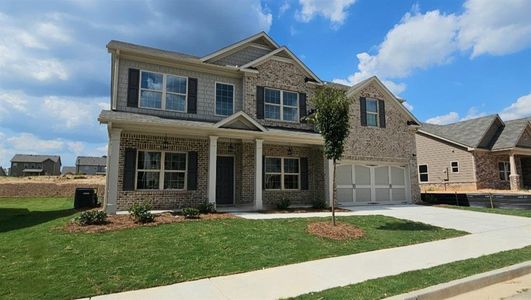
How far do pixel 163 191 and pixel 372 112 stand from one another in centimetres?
1246

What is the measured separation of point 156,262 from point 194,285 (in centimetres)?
132

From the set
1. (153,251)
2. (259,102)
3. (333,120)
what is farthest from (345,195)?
(153,251)

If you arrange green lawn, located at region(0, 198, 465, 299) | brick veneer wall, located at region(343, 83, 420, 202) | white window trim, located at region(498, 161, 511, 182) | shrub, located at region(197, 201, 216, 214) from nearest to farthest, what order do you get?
green lawn, located at region(0, 198, 465, 299)
shrub, located at region(197, 201, 216, 214)
brick veneer wall, located at region(343, 83, 420, 202)
white window trim, located at region(498, 161, 511, 182)

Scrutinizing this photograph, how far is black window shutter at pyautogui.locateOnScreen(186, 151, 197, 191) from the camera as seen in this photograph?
1428 cm

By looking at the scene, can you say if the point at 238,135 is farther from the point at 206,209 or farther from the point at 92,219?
the point at 92,219

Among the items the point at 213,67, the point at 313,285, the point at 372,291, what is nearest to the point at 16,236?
the point at 313,285

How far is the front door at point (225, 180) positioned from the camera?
15.3m

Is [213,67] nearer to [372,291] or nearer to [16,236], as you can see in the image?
[16,236]

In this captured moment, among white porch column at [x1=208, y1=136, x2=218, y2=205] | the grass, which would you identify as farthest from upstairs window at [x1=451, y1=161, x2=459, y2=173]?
white porch column at [x1=208, y1=136, x2=218, y2=205]

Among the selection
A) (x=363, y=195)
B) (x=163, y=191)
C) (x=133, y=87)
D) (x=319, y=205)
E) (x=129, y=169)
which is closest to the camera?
(x=129, y=169)

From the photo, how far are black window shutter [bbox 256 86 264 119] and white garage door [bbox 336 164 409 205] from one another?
5204mm

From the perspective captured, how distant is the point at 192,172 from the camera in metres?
14.4

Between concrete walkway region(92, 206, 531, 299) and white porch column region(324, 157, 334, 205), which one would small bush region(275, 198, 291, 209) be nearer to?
white porch column region(324, 157, 334, 205)

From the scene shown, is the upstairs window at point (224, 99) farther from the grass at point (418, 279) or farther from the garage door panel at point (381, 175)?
the grass at point (418, 279)
